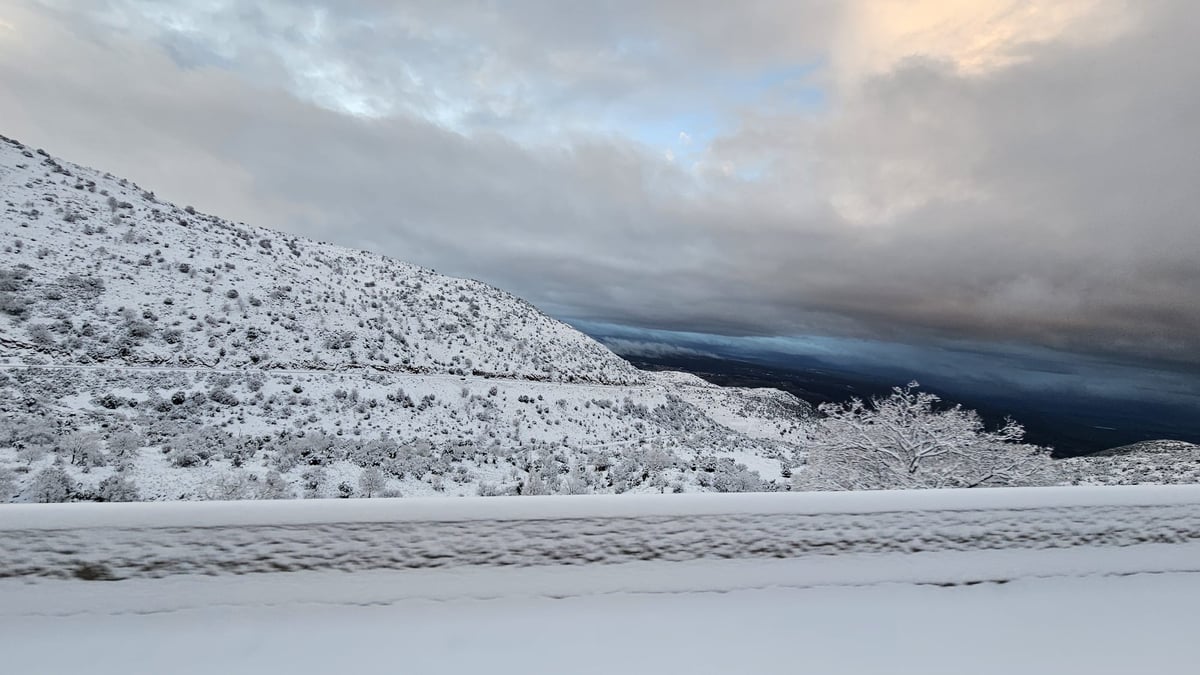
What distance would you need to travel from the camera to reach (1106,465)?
47.5ft

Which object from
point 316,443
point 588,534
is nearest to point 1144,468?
point 588,534

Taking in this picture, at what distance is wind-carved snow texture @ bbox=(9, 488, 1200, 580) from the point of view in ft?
6.86

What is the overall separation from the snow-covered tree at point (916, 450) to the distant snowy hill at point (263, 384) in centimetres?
232

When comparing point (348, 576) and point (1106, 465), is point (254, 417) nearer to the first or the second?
point (348, 576)

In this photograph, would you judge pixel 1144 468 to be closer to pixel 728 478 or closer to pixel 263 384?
Result: pixel 728 478

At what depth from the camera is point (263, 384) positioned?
1758cm

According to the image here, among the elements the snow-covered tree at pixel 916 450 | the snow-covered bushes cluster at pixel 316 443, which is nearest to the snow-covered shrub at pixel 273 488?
the snow-covered bushes cluster at pixel 316 443

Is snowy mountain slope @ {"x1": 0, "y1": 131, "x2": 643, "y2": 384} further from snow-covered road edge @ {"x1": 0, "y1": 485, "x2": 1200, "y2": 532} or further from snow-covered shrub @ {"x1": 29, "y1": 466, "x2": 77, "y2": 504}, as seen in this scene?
snow-covered road edge @ {"x1": 0, "y1": 485, "x2": 1200, "y2": 532}

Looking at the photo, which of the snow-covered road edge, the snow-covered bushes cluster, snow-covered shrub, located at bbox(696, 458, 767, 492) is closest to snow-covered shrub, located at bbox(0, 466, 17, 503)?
the snow-covered bushes cluster

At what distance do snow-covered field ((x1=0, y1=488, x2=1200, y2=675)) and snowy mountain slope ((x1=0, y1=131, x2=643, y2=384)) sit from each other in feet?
66.5

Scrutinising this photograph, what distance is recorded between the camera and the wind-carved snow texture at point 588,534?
209 cm

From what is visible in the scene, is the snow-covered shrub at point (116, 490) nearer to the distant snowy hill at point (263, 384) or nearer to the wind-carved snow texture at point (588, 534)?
the distant snowy hill at point (263, 384)

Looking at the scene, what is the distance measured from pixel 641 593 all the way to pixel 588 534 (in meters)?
0.45

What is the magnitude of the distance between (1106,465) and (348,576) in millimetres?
20907
